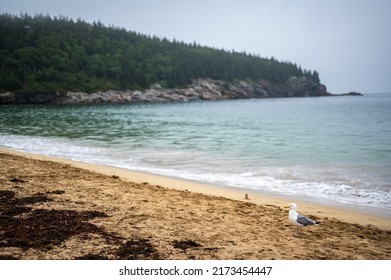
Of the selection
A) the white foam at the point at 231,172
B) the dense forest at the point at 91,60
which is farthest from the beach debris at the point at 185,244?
the dense forest at the point at 91,60

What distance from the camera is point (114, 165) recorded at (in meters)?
16.1

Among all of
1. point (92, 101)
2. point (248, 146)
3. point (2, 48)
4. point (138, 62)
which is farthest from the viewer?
point (138, 62)

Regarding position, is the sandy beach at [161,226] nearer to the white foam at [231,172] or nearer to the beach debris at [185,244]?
the beach debris at [185,244]

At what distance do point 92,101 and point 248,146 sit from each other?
98.9 metres

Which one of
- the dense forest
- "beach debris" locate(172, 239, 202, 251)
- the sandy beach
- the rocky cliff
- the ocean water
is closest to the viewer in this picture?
the sandy beach

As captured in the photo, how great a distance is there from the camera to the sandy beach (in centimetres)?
542

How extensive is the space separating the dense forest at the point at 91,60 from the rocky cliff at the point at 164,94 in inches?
120

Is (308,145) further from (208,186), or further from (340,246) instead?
(340,246)

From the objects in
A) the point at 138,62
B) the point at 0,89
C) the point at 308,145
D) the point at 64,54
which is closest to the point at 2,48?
the point at 0,89

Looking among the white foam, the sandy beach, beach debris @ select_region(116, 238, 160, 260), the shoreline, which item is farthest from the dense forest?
beach debris @ select_region(116, 238, 160, 260)

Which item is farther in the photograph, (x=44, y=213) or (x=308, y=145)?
(x=308, y=145)

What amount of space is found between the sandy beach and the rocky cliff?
96.5 meters

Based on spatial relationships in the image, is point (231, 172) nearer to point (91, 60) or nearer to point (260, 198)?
point (260, 198)

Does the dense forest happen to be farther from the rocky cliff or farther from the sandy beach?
the sandy beach
